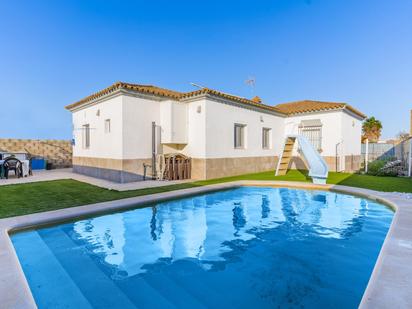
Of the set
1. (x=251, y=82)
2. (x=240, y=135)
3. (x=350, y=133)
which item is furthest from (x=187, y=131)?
(x=350, y=133)

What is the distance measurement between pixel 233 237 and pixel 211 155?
767 cm

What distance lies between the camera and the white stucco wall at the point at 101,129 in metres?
11.6

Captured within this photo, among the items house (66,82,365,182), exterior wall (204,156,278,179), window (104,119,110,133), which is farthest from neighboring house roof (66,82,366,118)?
exterior wall (204,156,278,179)

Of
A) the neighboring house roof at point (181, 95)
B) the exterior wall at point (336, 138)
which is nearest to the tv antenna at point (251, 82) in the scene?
the neighboring house roof at point (181, 95)

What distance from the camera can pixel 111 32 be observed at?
59.0 feet

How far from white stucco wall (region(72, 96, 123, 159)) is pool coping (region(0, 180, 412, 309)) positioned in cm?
Answer: 485

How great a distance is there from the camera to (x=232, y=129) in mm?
14250

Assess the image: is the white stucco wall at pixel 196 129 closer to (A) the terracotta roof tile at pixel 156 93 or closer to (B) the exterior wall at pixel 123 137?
(A) the terracotta roof tile at pixel 156 93

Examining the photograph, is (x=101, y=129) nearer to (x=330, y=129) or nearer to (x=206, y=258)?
(x=206, y=258)

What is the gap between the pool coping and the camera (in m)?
2.60

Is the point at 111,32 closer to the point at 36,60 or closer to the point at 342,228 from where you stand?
the point at 36,60

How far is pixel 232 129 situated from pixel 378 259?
11162mm

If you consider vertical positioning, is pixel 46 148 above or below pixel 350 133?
below

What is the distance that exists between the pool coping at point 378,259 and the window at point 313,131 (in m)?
9.49
